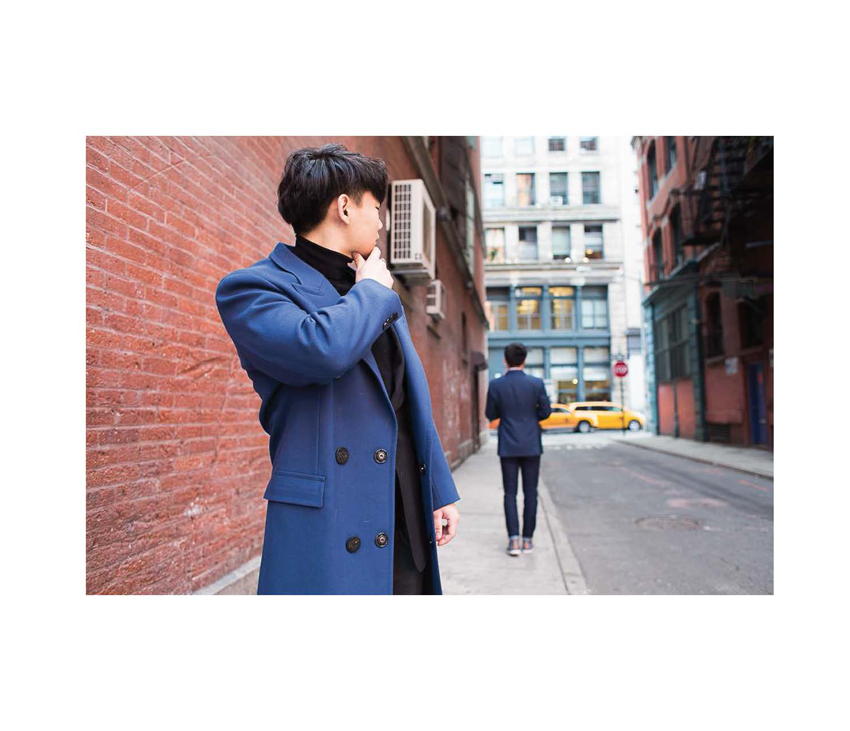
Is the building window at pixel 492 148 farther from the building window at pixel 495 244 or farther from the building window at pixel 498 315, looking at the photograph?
the building window at pixel 498 315

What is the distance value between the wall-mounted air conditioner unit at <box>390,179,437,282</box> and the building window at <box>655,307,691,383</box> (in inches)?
613

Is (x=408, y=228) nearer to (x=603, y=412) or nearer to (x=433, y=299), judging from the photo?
(x=433, y=299)

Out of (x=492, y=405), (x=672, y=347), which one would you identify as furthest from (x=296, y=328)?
(x=672, y=347)

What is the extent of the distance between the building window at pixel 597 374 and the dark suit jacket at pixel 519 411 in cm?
3168

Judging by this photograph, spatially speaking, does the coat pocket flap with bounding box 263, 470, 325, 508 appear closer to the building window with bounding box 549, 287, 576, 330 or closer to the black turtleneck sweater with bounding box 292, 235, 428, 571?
the black turtleneck sweater with bounding box 292, 235, 428, 571

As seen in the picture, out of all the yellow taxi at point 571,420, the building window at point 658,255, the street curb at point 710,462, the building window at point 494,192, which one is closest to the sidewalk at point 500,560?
the street curb at point 710,462

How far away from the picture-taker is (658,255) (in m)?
23.5

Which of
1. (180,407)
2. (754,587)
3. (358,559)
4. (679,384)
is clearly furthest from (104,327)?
(679,384)

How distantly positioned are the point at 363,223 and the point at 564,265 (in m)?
36.1

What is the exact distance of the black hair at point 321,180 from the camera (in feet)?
5.13

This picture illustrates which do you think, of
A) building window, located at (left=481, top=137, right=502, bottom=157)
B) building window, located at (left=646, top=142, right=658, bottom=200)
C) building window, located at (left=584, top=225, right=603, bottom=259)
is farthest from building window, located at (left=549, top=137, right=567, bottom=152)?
building window, located at (left=646, top=142, right=658, bottom=200)

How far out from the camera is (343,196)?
158 centimetres

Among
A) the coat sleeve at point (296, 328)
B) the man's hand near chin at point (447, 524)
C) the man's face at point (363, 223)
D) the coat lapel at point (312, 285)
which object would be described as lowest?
the man's hand near chin at point (447, 524)

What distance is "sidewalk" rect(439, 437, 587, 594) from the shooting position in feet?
14.7
